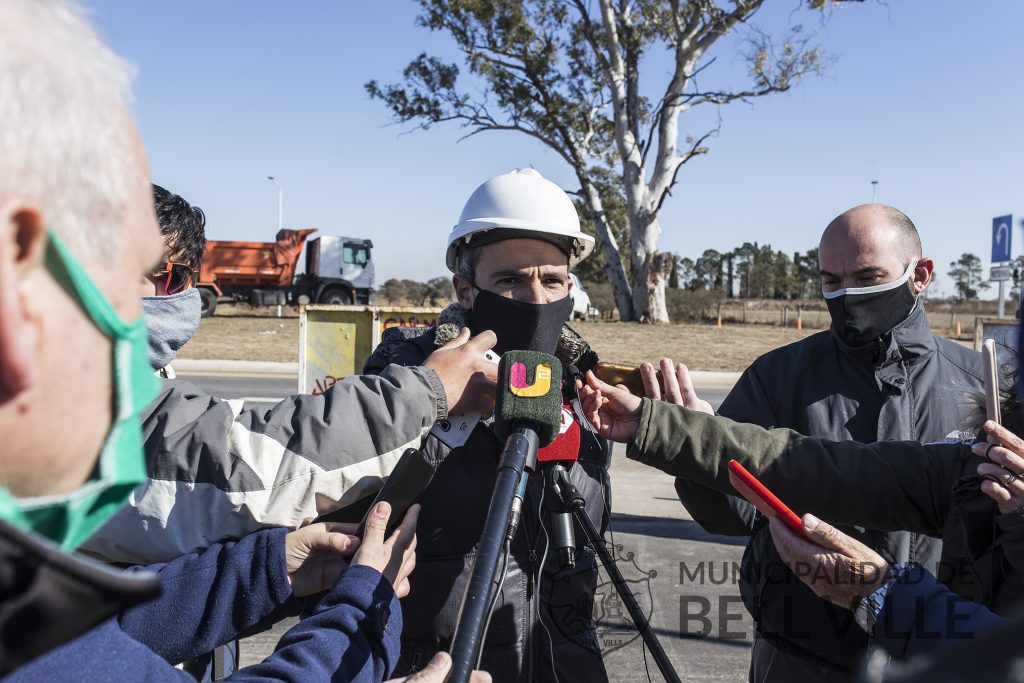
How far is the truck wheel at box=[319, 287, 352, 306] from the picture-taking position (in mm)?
27047

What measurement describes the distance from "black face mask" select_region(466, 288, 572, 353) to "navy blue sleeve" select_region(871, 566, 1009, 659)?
3.54ft

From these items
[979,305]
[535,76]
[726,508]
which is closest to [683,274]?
[979,305]

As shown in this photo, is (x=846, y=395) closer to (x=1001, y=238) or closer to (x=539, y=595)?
(x=539, y=595)

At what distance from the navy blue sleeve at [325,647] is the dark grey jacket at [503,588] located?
50 cm

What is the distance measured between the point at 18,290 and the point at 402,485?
99 cm

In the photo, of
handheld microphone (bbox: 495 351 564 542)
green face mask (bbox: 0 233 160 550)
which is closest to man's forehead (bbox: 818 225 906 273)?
handheld microphone (bbox: 495 351 564 542)

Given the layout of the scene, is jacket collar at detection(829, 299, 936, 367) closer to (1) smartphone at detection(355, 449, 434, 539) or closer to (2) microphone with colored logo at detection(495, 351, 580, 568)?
(2) microphone with colored logo at detection(495, 351, 580, 568)

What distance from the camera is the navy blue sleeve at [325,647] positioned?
1.02 metres

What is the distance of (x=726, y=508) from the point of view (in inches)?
106

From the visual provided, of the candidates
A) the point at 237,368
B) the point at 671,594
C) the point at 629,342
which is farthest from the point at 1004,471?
the point at 629,342

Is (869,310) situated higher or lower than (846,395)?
higher

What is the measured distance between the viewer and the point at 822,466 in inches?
88.6

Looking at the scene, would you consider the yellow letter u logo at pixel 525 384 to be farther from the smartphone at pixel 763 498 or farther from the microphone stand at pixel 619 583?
the smartphone at pixel 763 498

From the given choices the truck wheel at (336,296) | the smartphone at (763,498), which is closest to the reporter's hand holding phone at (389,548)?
the smartphone at (763,498)
